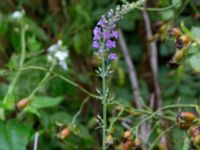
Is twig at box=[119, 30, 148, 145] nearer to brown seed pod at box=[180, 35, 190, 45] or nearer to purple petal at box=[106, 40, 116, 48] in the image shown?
brown seed pod at box=[180, 35, 190, 45]

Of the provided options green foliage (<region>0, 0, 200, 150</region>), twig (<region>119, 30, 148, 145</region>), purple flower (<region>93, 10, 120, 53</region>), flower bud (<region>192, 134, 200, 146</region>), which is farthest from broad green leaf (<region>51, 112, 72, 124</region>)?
purple flower (<region>93, 10, 120, 53</region>)

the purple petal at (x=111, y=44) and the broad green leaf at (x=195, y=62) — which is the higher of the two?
the purple petal at (x=111, y=44)

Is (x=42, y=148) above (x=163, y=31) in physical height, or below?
below

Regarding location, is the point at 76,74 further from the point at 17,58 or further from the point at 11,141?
the point at 11,141

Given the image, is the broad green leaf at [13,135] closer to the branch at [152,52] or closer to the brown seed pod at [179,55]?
the brown seed pod at [179,55]

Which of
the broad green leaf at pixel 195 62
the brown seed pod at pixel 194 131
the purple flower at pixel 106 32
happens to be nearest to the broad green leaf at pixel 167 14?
the broad green leaf at pixel 195 62

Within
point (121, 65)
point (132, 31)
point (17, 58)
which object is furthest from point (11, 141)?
point (132, 31)

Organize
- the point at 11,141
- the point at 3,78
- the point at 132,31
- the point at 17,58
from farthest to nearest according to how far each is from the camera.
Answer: the point at 132,31 < the point at 3,78 < the point at 17,58 < the point at 11,141
